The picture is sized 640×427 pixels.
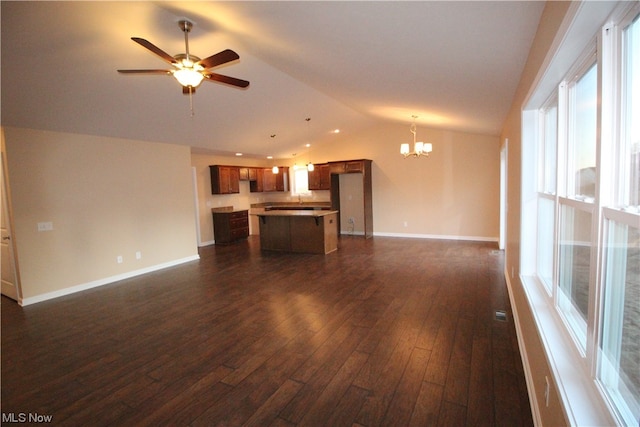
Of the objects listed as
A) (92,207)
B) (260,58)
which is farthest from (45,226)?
(260,58)

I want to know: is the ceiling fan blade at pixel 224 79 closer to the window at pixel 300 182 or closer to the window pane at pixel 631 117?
the window pane at pixel 631 117

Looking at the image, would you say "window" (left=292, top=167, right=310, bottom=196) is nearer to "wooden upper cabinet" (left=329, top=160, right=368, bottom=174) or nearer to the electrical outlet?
"wooden upper cabinet" (left=329, top=160, right=368, bottom=174)

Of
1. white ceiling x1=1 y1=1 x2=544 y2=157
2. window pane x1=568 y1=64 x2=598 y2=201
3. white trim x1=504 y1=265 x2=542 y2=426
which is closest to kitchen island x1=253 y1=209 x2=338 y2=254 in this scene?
white ceiling x1=1 y1=1 x2=544 y2=157

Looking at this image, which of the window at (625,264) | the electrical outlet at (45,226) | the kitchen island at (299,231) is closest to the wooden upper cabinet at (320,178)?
the kitchen island at (299,231)

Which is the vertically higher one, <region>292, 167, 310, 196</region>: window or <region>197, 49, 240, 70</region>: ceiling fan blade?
<region>197, 49, 240, 70</region>: ceiling fan blade

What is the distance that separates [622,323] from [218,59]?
2.96 metres

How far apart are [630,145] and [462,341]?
7.56 ft

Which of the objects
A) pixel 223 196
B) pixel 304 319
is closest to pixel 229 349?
pixel 304 319

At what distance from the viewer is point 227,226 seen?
8.48 metres

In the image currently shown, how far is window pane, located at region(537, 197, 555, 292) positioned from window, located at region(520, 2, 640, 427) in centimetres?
64

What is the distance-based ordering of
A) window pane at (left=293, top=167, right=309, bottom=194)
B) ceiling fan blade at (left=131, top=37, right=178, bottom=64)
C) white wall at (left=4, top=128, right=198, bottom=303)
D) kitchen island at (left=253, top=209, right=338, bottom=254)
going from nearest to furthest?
ceiling fan blade at (left=131, top=37, right=178, bottom=64)
white wall at (left=4, top=128, right=198, bottom=303)
kitchen island at (left=253, top=209, right=338, bottom=254)
window pane at (left=293, top=167, right=309, bottom=194)

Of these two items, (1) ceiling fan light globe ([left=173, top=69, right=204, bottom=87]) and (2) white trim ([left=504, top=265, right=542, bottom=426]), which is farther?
(1) ceiling fan light globe ([left=173, top=69, right=204, bottom=87])

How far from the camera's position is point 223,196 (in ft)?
29.7

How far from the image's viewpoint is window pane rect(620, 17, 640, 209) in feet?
3.20
